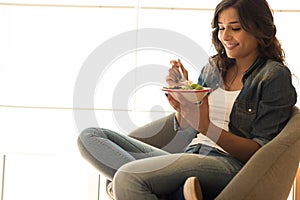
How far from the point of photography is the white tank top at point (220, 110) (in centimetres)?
186

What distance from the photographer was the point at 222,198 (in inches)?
62.7

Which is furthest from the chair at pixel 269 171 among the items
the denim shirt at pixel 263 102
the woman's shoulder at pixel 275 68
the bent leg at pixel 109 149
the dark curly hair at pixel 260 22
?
the bent leg at pixel 109 149

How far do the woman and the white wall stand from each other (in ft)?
2.33

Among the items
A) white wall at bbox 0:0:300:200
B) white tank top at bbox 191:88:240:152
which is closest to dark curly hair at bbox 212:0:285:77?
white tank top at bbox 191:88:240:152

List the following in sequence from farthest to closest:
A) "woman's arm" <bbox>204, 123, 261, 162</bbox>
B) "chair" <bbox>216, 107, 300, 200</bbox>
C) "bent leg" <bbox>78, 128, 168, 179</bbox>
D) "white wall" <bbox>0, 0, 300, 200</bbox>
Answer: "white wall" <bbox>0, 0, 300, 200</bbox>
"bent leg" <bbox>78, 128, 168, 179</bbox>
"woman's arm" <bbox>204, 123, 261, 162</bbox>
"chair" <bbox>216, 107, 300, 200</bbox>

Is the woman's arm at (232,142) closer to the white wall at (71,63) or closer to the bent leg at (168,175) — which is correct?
the bent leg at (168,175)

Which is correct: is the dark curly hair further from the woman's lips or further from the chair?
the chair

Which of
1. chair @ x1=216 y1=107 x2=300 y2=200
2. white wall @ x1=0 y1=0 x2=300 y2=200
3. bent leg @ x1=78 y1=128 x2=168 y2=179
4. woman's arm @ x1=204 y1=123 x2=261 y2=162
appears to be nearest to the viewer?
chair @ x1=216 y1=107 x2=300 y2=200

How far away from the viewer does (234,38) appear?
1.86 m

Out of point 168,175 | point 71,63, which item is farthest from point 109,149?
point 71,63

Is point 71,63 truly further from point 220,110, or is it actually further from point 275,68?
point 275,68

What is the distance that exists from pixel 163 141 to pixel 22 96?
3.21 ft

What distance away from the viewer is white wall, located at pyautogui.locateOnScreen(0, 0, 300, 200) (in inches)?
106

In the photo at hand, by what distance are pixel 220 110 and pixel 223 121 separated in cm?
4
